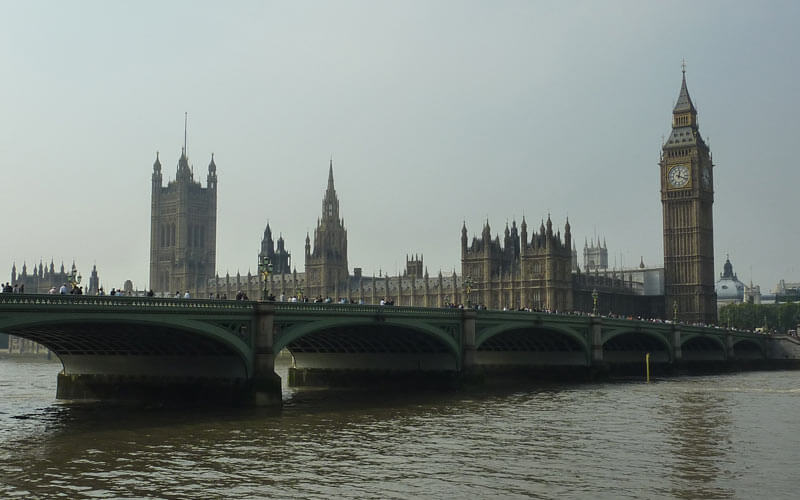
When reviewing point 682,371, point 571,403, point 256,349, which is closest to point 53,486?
point 256,349

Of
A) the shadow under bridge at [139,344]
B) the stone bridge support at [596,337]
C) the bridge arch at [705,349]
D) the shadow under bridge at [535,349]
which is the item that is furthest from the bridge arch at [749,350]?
the shadow under bridge at [139,344]

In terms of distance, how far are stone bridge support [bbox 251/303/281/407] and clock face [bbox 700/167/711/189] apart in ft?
421

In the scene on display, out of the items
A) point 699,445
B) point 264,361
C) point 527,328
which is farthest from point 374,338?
point 699,445

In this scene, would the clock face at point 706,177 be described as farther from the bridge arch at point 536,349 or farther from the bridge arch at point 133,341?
the bridge arch at point 133,341

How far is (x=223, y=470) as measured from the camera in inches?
1137

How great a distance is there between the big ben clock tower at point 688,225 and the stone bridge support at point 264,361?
121 meters

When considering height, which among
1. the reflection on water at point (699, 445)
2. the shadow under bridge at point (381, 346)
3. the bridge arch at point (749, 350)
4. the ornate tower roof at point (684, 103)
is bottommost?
the reflection on water at point (699, 445)

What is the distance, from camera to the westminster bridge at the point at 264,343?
136ft

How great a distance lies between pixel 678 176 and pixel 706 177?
6.54 metres

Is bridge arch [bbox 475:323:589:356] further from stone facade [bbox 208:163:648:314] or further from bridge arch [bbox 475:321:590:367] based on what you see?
stone facade [bbox 208:163:648:314]

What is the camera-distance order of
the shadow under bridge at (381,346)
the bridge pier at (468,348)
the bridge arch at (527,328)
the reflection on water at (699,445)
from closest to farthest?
1. the reflection on water at (699,445)
2. the shadow under bridge at (381,346)
3. the bridge pier at (468,348)
4. the bridge arch at (527,328)

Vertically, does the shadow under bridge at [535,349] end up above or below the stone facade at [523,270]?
below

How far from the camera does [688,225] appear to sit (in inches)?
6284

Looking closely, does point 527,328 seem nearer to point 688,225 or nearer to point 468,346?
point 468,346
